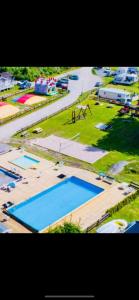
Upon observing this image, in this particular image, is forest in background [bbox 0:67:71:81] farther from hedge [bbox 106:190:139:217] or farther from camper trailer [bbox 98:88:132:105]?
hedge [bbox 106:190:139:217]

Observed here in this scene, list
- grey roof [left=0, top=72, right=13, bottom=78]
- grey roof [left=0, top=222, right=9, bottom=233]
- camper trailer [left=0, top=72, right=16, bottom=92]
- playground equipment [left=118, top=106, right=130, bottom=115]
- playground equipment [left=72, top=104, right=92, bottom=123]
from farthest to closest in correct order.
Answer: grey roof [left=0, top=72, right=13, bottom=78], camper trailer [left=0, top=72, right=16, bottom=92], playground equipment [left=118, top=106, right=130, bottom=115], playground equipment [left=72, top=104, right=92, bottom=123], grey roof [left=0, top=222, right=9, bottom=233]

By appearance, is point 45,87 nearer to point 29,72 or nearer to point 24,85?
point 24,85

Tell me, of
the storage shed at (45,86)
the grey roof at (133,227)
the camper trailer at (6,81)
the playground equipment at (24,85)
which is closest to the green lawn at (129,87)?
the storage shed at (45,86)

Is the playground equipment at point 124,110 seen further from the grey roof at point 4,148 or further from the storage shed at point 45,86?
the grey roof at point 4,148

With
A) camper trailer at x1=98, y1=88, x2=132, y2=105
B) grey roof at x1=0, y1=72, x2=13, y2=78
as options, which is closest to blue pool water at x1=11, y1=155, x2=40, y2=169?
camper trailer at x1=98, y1=88, x2=132, y2=105
